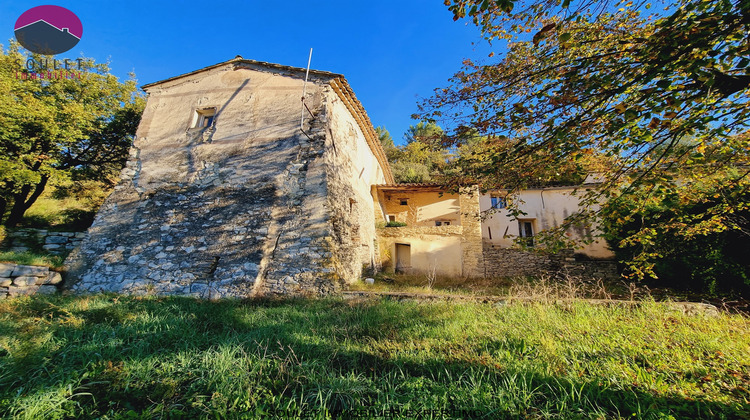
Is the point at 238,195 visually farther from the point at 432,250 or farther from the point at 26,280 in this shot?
the point at 432,250

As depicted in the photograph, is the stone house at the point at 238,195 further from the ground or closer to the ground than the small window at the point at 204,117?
closer to the ground

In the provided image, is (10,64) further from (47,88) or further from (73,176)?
(73,176)

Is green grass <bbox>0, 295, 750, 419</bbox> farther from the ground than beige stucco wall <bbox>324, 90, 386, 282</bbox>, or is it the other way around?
beige stucco wall <bbox>324, 90, 386, 282</bbox>

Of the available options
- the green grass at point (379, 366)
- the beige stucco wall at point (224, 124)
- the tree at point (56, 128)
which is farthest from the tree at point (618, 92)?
the tree at point (56, 128)

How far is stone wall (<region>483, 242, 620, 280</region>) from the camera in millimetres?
11211

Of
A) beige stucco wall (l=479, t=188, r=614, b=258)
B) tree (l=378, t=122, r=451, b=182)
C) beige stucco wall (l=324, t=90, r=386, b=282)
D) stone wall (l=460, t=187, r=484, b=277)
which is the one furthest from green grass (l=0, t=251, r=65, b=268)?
beige stucco wall (l=479, t=188, r=614, b=258)

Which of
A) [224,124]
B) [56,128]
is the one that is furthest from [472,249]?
[56,128]

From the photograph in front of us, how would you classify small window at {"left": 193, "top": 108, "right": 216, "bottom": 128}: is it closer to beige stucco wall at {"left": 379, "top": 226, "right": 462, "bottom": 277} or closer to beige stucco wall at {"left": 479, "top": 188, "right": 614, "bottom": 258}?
beige stucco wall at {"left": 379, "top": 226, "right": 462, "bottom": 277}

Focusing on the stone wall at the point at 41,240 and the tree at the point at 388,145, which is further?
the tree at the point at 388,145

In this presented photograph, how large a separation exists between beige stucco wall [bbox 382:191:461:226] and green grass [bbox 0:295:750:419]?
7926 mm

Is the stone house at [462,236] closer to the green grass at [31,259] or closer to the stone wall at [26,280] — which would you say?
the stone wall at [26,280]

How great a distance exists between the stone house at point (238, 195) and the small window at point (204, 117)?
0.04 metres

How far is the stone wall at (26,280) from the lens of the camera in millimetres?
6129

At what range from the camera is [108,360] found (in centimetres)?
272
